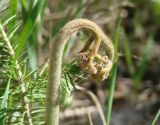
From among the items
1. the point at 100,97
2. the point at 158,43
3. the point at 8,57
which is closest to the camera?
the point at 8,57

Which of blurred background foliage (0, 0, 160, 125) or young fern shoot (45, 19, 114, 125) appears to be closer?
young fern shoot (45, 19, 114, 125)

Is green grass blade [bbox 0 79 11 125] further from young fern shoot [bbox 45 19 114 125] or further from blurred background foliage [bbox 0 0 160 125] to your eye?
young fern shoot [bbox 45 19 114 125]

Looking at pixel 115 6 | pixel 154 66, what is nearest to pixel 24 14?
pixel 115 6

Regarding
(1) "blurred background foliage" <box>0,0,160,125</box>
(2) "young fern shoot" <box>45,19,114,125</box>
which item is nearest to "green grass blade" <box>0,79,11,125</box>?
(1) "blurred background foliage" <box>0,0,160,125</box>

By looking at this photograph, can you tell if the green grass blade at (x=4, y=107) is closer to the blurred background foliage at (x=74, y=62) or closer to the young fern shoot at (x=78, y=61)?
the blurred background foliage at (x=74, y=62)

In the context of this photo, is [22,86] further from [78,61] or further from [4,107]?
[78,61]

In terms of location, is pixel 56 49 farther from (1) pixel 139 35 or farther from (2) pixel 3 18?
(1) pixel 139 35

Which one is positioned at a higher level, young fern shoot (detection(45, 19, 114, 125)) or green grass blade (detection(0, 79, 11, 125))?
young fern shoot (detection(45, 19, 114, 125))
